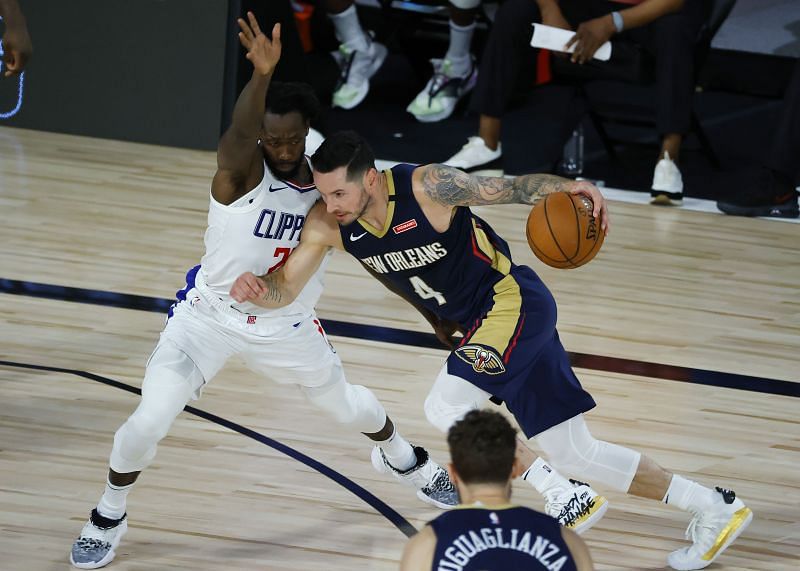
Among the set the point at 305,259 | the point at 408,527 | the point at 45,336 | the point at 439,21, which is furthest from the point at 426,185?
the point at 439,21

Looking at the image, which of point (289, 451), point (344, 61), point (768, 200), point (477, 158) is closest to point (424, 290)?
point (289, 451)

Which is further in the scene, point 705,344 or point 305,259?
point 705,344

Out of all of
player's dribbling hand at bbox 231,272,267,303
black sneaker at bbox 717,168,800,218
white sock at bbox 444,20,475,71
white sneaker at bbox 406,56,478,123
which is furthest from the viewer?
white sneaker at bbox 406,56,478,123

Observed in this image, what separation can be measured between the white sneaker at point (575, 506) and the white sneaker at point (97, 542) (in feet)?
4.28

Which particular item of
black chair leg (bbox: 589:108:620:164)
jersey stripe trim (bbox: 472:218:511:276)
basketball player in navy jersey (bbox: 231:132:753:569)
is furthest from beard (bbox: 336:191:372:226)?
black chair leg (bbox: 589:108:620:164)

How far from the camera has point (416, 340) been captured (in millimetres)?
5633

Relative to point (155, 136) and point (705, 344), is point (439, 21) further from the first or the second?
point (705, 344)

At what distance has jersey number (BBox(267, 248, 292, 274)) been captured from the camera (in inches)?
149

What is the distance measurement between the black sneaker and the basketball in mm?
4290

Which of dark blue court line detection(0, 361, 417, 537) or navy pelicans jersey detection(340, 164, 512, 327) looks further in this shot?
dark blue court line detection(0, 361, 417, 537)

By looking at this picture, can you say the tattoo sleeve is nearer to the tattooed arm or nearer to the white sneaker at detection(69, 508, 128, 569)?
the tattooed arm

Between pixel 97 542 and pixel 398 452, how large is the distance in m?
1.05

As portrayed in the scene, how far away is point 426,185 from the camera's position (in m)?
3.68

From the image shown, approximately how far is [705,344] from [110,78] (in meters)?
4.76
